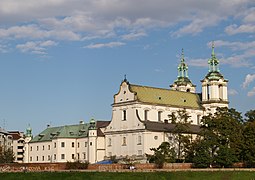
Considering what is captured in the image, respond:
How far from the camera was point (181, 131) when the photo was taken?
92.7 meters

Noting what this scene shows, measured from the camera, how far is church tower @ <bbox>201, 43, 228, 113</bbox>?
352 feet

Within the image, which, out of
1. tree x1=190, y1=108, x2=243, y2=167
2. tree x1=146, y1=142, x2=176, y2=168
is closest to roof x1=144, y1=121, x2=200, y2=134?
tree x1=146, y1=142, x2=176, y2=168

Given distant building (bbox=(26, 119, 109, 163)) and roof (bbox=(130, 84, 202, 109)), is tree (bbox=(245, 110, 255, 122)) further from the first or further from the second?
distant building (bbox=(26, 119, 109, 163))

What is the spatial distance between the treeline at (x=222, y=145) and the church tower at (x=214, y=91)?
2126 centimetres

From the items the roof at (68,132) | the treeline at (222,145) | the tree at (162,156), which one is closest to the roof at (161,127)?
the tree at (162,156)

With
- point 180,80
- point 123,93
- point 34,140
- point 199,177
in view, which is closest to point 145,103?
point 123,93

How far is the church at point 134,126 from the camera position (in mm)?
95750

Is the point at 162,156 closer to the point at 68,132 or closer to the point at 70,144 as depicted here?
the point at 70,144

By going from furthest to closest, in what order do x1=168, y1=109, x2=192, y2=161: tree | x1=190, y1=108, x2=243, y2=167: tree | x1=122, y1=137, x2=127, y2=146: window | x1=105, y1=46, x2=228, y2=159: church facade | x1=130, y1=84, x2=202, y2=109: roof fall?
x1=130, y1=84, x2=202, y2=109: roof < x1=122, y1=137, x2=127, y2=146: window < x1=105, y1=46, x2=228, y2=159: church facade < x1=168, y1=109, x2=192, y2=161: tree < x1=190, y1=108, x2=243, y2=167: tree

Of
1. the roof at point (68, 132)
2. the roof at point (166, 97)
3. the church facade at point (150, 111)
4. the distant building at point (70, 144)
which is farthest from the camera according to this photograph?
the roof at point (68, 132)

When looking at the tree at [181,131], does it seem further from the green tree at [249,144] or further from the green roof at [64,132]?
the green roof at [64,132]

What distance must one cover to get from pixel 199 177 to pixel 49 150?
6173cm

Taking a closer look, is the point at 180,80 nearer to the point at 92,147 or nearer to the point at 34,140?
the point at 92,147

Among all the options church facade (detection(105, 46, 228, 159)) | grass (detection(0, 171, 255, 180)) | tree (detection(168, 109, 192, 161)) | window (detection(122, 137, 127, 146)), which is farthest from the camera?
window (detection(122, 137, 127, 146))
